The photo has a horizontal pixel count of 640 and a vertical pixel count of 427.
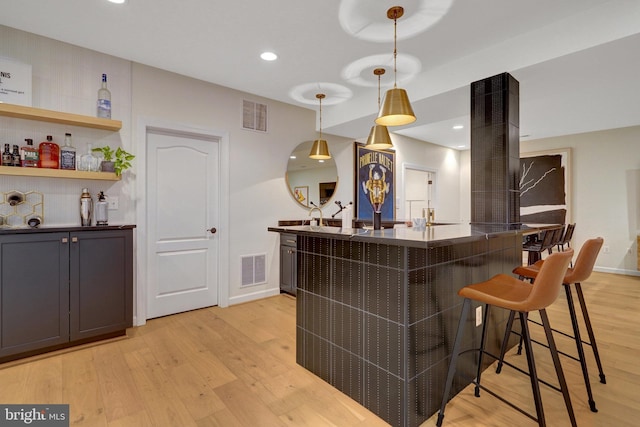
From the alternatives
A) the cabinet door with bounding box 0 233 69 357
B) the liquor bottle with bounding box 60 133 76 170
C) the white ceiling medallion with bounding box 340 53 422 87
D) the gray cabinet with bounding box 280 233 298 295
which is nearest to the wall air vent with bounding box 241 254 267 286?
the gray cabinet with bounding box 280 233 298 295

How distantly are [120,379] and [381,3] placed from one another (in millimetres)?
3220

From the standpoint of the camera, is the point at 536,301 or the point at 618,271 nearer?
the point at 536,301

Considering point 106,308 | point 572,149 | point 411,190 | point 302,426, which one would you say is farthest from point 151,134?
point 572,149

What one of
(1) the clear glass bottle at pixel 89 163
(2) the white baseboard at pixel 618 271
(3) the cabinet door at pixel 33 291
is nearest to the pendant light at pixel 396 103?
(1) the clear glass bottle at pixel 89 163

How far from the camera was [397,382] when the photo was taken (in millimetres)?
1687

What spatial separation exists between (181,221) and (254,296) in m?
1.33

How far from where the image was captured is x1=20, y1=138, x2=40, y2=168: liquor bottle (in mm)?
2521

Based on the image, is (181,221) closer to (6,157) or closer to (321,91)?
(6,157)

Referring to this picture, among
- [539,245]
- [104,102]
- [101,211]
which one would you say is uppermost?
[104,102]

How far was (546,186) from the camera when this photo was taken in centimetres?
638

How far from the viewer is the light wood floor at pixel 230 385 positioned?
5.86 feet

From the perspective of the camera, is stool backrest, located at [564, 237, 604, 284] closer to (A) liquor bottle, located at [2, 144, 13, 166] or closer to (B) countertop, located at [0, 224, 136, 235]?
(B) countertop, located at [0, 224, 136, 235]

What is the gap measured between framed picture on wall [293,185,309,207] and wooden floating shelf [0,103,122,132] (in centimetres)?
226

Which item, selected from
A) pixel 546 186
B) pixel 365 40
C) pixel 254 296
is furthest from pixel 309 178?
pixel 546 186
